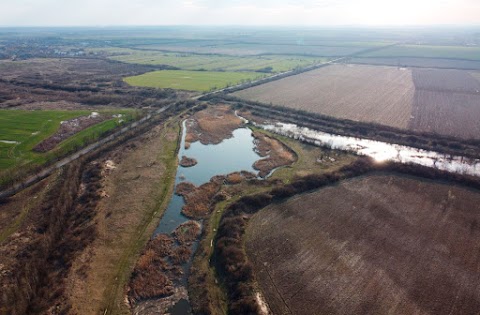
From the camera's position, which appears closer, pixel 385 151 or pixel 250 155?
pixel 250 155

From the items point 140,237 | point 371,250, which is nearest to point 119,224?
point 140,237

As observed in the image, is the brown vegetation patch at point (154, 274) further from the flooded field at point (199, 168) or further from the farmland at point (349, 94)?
the farmland at point (349, 94)

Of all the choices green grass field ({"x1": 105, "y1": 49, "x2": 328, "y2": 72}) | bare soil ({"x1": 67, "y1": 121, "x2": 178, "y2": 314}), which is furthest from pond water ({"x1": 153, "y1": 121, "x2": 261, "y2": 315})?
green grass field ({"x1": 105, "y1": 49, "x2": 328, "y2": 72})

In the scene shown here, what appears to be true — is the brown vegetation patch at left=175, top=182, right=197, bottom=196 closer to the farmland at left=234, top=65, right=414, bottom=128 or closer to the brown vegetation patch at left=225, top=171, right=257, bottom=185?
the brown vegetation patch at left=225, top=171, right=257, bottom=185

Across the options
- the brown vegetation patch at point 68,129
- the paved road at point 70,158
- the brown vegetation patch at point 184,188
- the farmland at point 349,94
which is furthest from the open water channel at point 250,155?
the brown vegetation patch at point 68,129

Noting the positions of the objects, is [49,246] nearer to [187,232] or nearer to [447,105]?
[187,232]

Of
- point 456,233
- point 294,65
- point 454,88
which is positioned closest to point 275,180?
point 456,233

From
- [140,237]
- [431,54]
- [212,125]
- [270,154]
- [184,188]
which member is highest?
[431,54]
